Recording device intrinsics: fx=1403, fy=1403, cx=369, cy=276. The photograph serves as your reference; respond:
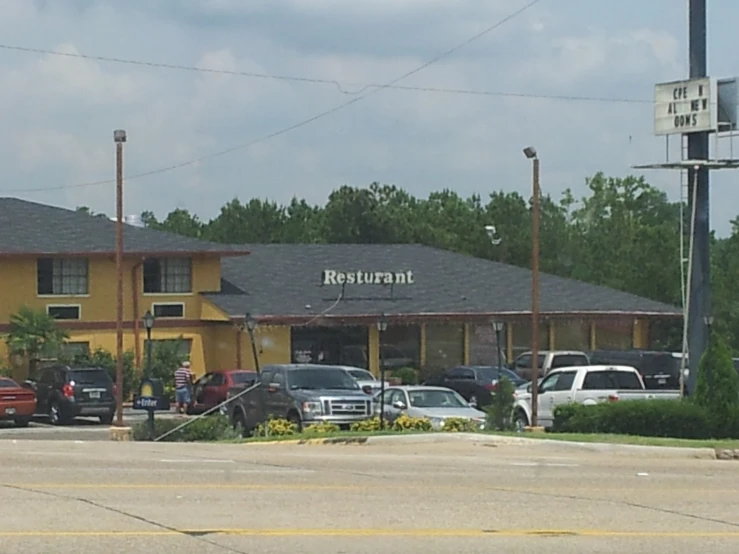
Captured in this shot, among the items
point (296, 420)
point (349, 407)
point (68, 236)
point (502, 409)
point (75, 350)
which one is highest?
point (68, 236)

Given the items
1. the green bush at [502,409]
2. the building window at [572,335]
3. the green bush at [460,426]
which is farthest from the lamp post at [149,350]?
the building window at [572,335]

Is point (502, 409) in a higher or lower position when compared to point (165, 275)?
lower

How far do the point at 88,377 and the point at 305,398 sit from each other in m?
11.7

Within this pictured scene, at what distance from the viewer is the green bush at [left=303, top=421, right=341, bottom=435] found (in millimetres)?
27225

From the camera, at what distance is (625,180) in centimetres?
9075

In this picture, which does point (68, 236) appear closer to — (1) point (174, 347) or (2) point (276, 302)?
(1) point (174, 347)

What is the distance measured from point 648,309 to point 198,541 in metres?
45.6

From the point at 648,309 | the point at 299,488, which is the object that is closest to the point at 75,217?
the point at 648,309

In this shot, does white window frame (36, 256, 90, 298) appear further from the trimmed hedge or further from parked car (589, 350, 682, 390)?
the trimmed hedge

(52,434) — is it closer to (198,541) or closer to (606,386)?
(606,386)

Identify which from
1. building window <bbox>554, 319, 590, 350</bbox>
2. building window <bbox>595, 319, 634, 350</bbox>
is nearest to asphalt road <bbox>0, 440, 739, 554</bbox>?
building window <bbox>554, 319, 590, 350</bbox>

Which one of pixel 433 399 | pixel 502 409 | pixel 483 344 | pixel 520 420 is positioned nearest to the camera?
pixel 502 409

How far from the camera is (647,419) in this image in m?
25.4

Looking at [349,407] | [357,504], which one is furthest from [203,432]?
[357,504]
